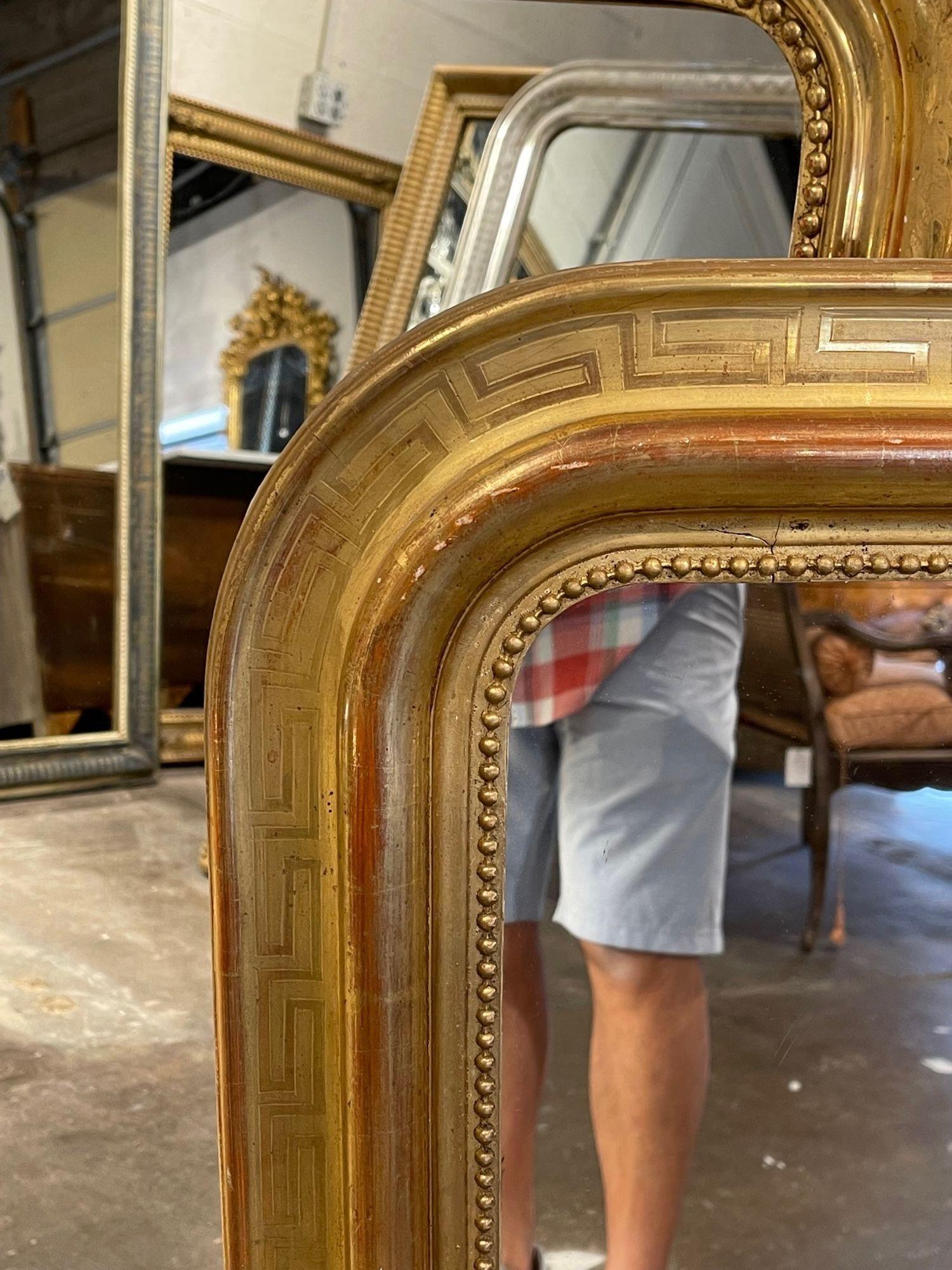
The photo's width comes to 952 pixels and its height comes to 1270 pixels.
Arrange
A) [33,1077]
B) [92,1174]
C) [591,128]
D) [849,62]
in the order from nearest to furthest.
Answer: [849,62]
[92,1174]
[33,1077]
[591,128]

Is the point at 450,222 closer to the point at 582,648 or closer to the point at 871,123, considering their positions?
the point at 871,123

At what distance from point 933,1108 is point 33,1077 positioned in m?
Result: 1.08

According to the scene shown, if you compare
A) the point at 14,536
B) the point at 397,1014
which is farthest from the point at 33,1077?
the point at 14,536

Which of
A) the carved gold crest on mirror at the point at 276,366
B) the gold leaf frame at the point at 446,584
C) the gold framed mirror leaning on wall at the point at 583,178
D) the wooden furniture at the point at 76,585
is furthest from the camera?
the carved gold crest on mirror at the point at 276,366

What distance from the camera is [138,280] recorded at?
103 inches

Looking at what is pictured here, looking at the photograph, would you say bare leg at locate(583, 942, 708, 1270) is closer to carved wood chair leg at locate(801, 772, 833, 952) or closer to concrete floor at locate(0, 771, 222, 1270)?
carved wood chair leg at locate(801, 772, 833, 952)

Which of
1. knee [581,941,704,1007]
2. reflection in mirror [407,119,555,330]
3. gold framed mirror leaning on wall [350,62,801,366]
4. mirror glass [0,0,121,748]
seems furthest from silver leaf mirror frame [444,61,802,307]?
knee [581,941,704,1007]

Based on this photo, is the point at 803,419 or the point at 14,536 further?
the point at 14,536

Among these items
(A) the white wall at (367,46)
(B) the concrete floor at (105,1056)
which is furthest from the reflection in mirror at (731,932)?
(A) the white wall at (367,46)

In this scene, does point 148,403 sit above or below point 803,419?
above

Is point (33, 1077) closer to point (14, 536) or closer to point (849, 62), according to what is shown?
point (849, 62)

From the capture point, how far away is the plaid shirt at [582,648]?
→ 0.49m

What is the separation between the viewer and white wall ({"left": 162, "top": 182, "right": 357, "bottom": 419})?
3.14m

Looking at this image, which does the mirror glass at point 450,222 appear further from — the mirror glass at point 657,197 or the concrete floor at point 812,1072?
the concrete floor at point 812,1072
